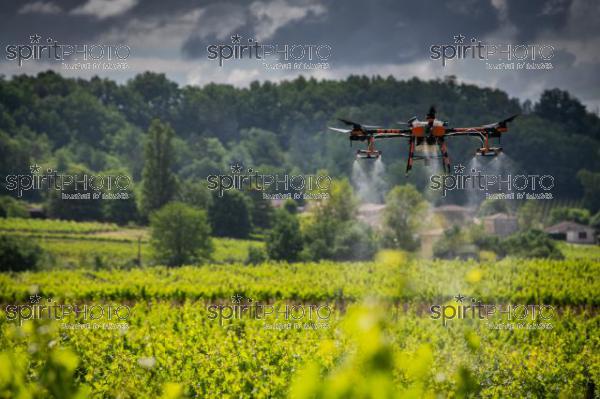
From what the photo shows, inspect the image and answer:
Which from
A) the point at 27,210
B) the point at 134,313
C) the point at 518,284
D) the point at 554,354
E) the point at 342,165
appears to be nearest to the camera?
the point at 554,354

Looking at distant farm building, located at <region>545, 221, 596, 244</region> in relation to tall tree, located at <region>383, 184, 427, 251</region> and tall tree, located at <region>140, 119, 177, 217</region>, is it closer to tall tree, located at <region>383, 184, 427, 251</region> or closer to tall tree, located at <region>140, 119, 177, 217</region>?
tall tree, located at <region>383, 184, 427, 251</region>

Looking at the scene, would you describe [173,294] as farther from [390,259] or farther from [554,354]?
[390,259]

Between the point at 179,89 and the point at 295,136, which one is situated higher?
the point at 179,89

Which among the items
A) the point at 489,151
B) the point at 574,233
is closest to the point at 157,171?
the point at 574,233

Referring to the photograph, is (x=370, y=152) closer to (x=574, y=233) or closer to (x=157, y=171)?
(x=574, y=233)

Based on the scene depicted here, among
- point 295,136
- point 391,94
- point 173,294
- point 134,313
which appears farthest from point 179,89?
point 134,313

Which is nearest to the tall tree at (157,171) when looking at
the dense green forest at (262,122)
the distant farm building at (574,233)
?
the dense green forest at (262,122)

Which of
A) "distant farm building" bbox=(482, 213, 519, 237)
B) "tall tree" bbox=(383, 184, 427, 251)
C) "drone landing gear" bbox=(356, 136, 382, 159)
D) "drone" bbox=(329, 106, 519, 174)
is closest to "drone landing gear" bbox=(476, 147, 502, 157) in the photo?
"drone" bbox=(329, 106, 519, 174)

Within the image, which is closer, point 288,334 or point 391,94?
point 288,334
